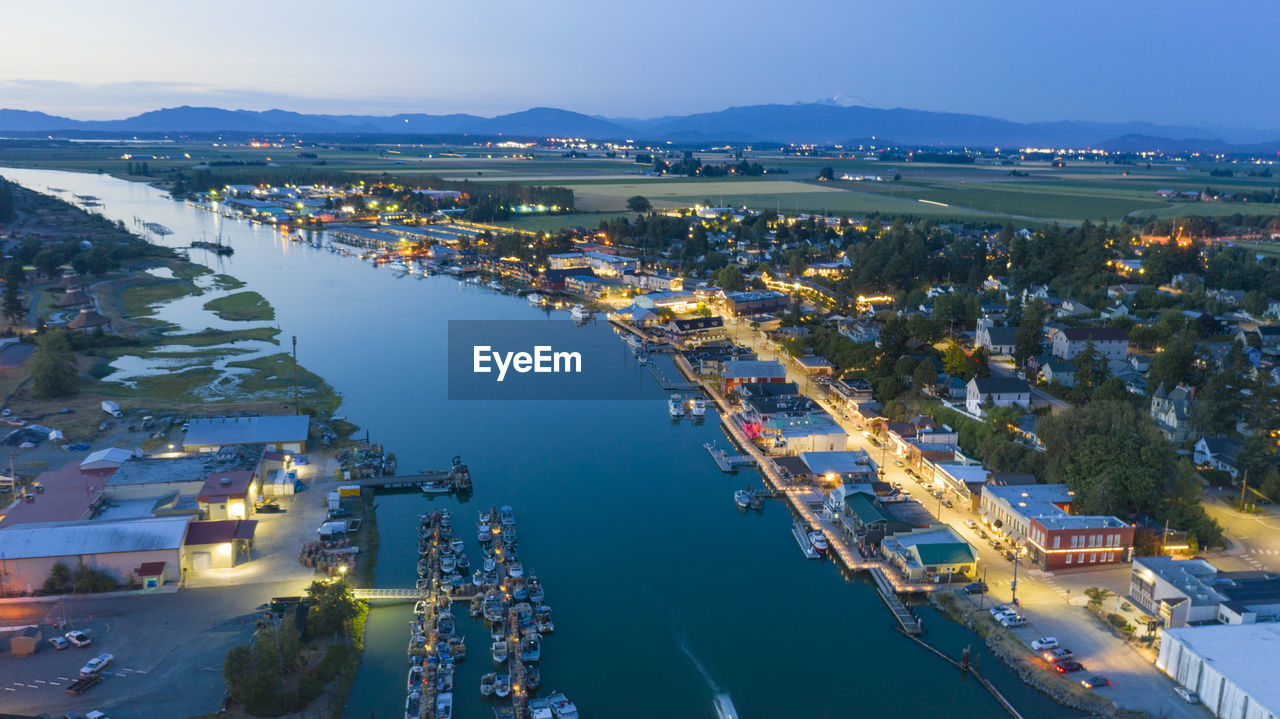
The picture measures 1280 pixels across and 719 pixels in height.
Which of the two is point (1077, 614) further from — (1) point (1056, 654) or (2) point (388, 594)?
(2) point (388, 594)

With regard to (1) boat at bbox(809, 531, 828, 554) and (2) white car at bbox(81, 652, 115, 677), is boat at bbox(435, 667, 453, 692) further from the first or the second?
(1) boat at bbox(809, 531, 828, 554)

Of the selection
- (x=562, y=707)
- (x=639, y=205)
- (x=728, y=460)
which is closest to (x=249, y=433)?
(x=728, y=460)

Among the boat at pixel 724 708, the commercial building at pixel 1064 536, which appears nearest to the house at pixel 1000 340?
the commercial building at pixel 1064 536

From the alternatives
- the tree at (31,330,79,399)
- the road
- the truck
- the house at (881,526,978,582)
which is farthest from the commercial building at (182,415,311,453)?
the road

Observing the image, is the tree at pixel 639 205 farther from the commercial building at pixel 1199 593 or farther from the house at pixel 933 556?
the commercial building at pixel 1199 593

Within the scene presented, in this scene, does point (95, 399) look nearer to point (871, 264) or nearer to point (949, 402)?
point (949, 402)

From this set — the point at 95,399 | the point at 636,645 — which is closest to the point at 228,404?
the point at 95,399
